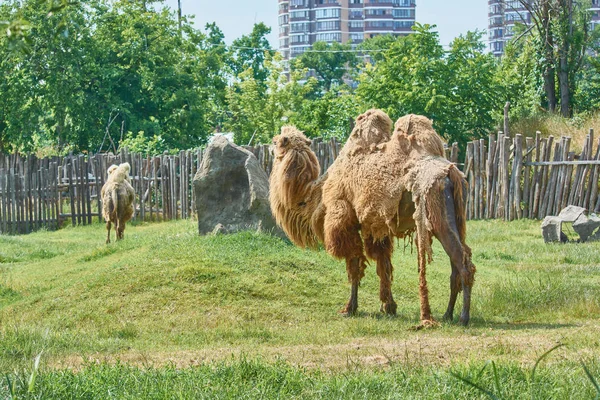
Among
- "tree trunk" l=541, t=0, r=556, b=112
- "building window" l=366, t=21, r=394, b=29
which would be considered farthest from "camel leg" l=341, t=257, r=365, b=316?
"building window" l=366, t=21, r=394, b=29

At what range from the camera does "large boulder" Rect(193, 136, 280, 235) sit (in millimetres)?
12750

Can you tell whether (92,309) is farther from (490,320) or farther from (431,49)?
(431,49)

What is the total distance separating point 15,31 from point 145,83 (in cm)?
3087

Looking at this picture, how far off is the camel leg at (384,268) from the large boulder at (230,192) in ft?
11.3

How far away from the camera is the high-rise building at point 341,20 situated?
12744 centimetres

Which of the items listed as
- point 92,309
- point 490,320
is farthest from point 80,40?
point 490,320

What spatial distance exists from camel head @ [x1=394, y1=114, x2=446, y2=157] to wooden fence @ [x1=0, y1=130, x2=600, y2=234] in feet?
29.9

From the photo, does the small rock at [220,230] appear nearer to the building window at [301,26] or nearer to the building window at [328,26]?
the building window at [328,26]

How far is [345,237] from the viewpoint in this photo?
931 centimetres

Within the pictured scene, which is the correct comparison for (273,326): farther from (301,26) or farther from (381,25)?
(381,25)

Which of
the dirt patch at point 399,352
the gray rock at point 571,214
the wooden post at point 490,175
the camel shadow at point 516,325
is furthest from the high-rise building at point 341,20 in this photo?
the dirt patch at point 399,352

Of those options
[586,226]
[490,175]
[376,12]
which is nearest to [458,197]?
[586,226]

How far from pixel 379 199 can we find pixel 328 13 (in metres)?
122

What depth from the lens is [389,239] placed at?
30.8ft
